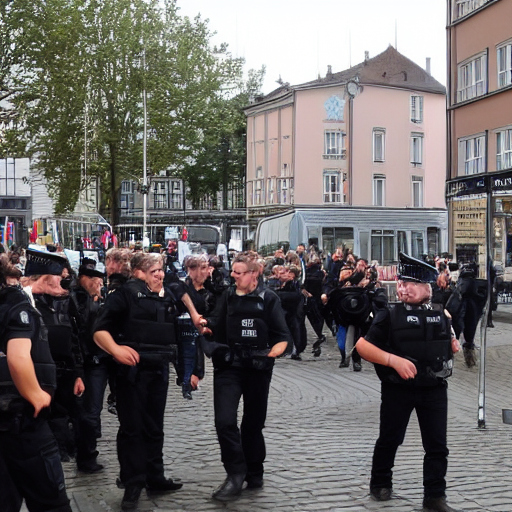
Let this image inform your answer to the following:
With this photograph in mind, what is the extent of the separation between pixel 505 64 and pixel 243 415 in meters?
30.8

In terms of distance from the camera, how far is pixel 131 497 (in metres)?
7.69

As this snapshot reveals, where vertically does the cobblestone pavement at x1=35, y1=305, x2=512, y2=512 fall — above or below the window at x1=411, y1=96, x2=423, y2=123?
below

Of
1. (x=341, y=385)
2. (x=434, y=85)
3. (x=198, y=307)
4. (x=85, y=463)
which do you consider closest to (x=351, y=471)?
(x=85, y=463)

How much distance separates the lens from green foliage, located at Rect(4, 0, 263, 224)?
4572cm

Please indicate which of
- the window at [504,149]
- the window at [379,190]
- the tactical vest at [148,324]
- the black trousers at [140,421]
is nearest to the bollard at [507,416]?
the black trousers at [140,421]

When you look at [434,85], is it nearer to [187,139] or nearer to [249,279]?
[187,139]

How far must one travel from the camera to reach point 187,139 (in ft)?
191

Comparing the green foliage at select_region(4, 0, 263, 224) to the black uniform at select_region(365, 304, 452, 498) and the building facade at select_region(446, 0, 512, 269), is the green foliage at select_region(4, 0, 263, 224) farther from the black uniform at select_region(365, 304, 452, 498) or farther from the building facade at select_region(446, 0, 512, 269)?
the black uniform at select_region(365, 304, 452, 498)

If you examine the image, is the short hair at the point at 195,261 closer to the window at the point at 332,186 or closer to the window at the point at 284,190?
the window at the point at 332,186

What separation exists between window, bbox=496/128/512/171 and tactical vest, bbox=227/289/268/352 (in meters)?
29.8

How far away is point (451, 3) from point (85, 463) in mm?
35125

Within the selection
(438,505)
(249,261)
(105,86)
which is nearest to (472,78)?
(105,86)

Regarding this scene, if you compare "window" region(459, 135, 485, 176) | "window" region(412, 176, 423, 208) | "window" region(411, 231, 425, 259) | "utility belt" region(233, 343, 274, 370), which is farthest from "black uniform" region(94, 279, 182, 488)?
"window" region(412, 176, 423, 208)

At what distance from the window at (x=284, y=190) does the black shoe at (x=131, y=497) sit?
5905cm
